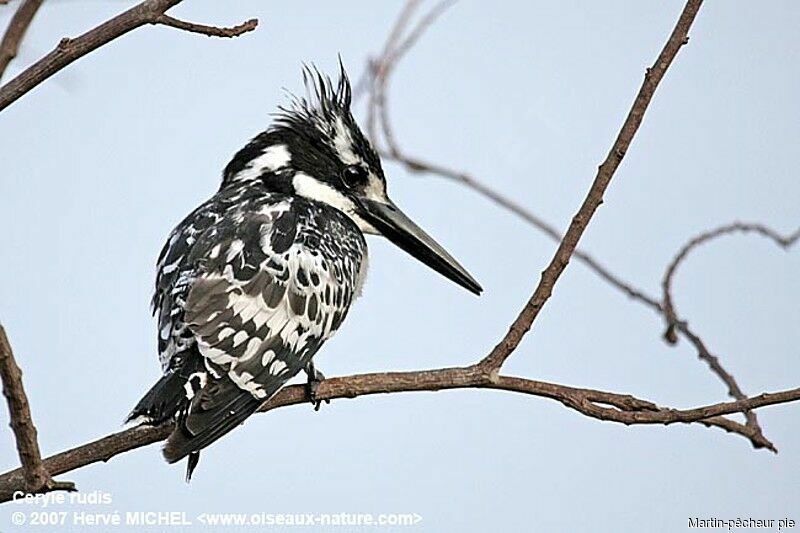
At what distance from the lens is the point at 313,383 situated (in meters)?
2.57

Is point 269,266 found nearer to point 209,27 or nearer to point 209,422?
point 209,422

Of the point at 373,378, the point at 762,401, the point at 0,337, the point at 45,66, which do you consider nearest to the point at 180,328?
the point at 373,378

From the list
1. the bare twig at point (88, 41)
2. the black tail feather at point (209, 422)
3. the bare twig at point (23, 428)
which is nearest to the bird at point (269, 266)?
the black tail feather at point (209, 422)

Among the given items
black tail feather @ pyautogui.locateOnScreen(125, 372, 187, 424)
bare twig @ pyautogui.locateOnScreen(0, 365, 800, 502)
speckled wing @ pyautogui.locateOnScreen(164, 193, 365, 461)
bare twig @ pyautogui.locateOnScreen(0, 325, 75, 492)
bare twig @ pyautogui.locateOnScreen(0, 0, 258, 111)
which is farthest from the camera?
speckled wing @ pyautogui.locateOnScreen(164, 193, 365, 461)

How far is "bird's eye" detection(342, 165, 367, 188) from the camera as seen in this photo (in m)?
3.28

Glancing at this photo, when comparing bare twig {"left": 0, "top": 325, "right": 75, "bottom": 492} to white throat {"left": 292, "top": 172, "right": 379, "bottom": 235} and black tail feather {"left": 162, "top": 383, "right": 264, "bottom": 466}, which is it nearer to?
black tail feather {"left": 162, "top": 383, "right": 264, "bottom": 466}

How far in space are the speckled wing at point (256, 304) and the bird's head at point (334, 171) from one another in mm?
237

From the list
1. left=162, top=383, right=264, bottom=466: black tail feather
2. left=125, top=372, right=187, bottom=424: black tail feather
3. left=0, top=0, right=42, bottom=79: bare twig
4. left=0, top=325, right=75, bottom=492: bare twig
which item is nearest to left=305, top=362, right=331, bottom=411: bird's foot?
left=162, top=383, right=264, bottom=466: black tail feather

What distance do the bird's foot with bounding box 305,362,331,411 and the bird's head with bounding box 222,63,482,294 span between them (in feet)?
2.24

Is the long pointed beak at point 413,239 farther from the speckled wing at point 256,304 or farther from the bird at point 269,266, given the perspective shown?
the speckled wing at point 256,304

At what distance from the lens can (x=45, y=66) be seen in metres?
1.92

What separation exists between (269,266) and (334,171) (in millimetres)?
606

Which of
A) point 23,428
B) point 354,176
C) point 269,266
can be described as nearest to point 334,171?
point 354,176

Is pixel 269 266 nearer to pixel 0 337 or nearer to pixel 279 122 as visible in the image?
pixel 279 122
